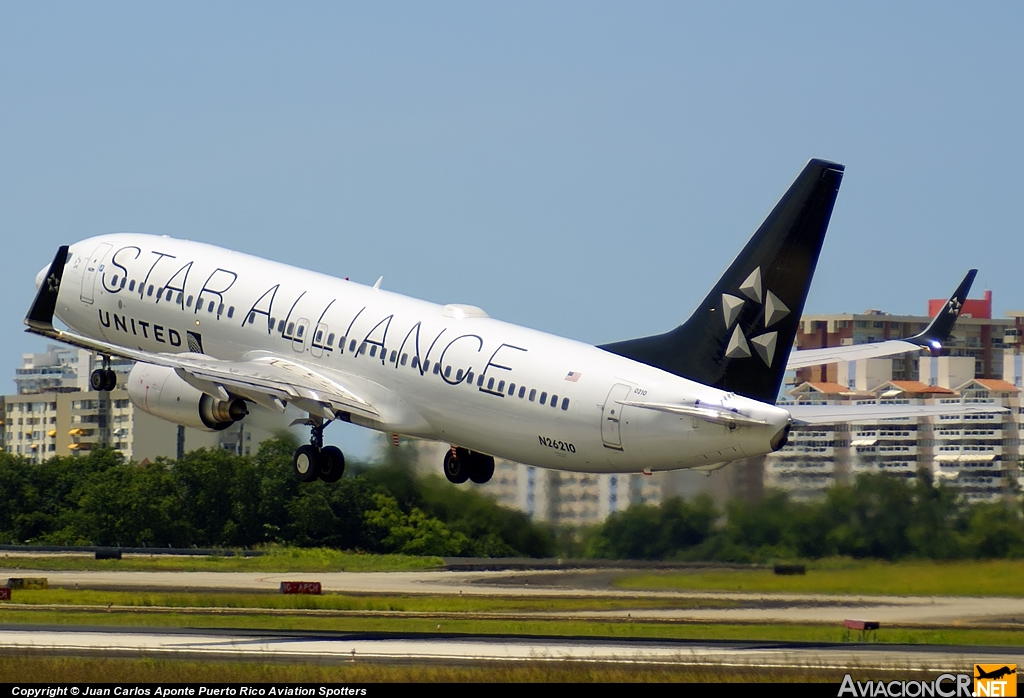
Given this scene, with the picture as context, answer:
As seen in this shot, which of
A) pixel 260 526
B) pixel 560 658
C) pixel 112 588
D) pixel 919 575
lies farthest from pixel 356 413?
pixel 260 526

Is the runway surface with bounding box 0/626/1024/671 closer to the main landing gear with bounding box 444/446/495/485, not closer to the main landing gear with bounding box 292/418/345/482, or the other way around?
the main landing gear with bounding box 292/418/345/482

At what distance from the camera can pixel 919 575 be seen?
157ft

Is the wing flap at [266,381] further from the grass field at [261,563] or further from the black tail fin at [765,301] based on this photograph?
the grass field at [261,563]

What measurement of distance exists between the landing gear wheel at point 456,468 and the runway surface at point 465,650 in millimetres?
8907

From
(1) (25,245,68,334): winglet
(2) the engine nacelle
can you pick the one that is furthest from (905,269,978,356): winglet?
(1) (25,245,68,334): winglet

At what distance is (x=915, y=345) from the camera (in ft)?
166

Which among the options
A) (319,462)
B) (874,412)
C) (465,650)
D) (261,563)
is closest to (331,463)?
(319,462)

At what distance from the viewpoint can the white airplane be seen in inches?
1671

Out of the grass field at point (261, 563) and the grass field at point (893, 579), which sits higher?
the grass field at point (893, 579)

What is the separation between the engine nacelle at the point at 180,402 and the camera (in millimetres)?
52250

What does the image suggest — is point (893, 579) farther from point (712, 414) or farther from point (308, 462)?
point (308, 462)

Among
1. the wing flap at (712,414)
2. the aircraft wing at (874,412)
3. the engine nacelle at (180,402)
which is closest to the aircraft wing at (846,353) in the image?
the aircraft wing at (874,412)

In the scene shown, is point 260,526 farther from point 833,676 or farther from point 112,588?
point 833,676

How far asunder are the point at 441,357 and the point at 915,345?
14.0 meters
